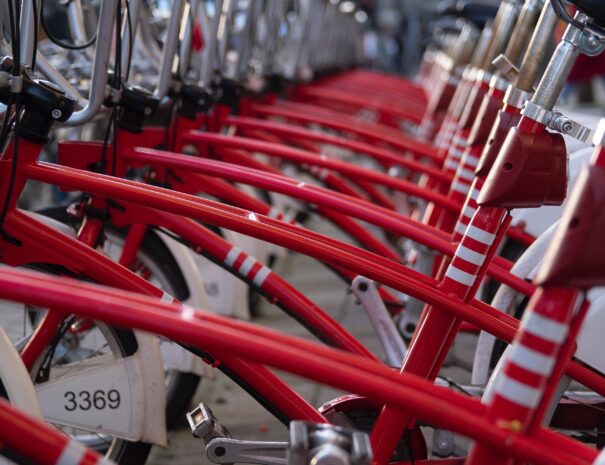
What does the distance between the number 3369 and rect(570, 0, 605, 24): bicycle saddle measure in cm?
120

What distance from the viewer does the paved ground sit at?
2.60m

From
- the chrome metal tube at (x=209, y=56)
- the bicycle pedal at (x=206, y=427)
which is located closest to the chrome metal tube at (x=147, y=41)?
the chrome metal tube at (x=209, y=56)

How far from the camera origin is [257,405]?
2.97 meters

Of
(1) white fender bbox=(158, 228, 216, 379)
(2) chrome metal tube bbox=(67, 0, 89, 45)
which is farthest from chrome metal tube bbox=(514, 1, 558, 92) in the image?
(2) chrome metal tube bbox=(67, 0, 89, 45)

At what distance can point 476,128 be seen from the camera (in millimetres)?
2777

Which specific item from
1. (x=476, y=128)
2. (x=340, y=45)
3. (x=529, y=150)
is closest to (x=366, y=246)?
(x=476, y=128)

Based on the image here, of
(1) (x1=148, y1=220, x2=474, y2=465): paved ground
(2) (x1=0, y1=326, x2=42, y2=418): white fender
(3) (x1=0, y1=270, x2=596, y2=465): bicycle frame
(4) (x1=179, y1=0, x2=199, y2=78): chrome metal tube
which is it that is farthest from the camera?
(4) (x1=179, y1=0, x2=199, y2=78): chrome metal tube

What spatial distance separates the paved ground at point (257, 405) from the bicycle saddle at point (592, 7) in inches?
42.6

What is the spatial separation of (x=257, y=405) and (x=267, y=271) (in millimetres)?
866

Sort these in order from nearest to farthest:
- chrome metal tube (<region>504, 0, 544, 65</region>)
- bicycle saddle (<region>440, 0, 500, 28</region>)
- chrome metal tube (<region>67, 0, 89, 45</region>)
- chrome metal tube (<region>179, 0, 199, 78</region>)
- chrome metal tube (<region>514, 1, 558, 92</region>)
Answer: chrome metal tube (<region>514, 1, 558, 92</region>)
chrome metal tube (<region>504, 0, 544, 65</region>)
chrome metal tube (<region>179, 0, 199, 78</region>)
chrome metal tube (<region>67, 0, 89, 45</region>)
bicycle saddle (<region>440, 0, 500, 28</region>)

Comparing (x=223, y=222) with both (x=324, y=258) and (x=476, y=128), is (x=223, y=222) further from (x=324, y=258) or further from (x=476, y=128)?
(x=476, y=128)

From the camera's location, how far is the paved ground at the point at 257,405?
260cm

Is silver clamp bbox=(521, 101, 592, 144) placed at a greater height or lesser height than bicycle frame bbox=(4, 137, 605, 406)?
greater

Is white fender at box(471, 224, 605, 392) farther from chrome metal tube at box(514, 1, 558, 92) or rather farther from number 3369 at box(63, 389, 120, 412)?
number 3369 at box(63, 389, 120, 412)
